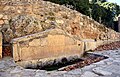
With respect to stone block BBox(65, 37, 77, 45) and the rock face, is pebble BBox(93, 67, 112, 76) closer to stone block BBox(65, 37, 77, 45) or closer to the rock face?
stone block BBox(65, 37, 77, 45)

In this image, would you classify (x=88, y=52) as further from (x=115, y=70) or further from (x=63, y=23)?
(x=115, y=70)

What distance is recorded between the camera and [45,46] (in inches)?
225

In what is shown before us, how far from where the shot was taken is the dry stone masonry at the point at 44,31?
546cm

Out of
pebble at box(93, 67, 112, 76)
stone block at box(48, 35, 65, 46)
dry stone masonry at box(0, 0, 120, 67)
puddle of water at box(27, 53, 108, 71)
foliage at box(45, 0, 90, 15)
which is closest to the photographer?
pebble at box(93, 67, 112, 76)

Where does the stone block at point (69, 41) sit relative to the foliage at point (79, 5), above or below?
below

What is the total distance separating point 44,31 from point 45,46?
1.44 ft

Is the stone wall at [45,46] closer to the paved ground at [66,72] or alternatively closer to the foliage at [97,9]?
the paved ground at [66,72]

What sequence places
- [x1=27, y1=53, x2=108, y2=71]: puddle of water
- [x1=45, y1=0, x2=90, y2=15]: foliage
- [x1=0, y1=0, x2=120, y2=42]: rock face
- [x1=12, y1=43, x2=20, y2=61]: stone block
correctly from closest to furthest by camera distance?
[x1=12, y1=43, x2=20, y2=61]: stone block < [x1=27, y1=53, x2=108, y2=71]: puddle of water < [x1=0, y1=0, x2=120, y2=42]: rock face < [x1=45, y1=0, x2=90, y2=15]: foliage

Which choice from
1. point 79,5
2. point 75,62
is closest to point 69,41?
point 75,62

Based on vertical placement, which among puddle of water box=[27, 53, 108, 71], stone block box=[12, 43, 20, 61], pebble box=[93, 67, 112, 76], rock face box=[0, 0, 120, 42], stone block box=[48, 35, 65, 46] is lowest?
puddle of water box=[27, 53, 108, 71]

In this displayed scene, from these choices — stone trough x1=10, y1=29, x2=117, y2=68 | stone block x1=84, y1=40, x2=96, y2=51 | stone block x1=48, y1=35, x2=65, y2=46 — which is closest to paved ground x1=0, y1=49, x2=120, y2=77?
stone trough x1=10, y1=29, x2=117, y2=68

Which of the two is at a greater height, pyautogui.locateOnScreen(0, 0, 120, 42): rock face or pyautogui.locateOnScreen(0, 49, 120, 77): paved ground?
pyautogui.locateOnScreen(0, 0, 120, 42): rock face

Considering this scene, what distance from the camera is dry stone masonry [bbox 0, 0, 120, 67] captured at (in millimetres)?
5465

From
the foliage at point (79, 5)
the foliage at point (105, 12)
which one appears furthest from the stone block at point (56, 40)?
A: the foliage at point (105, 12)
